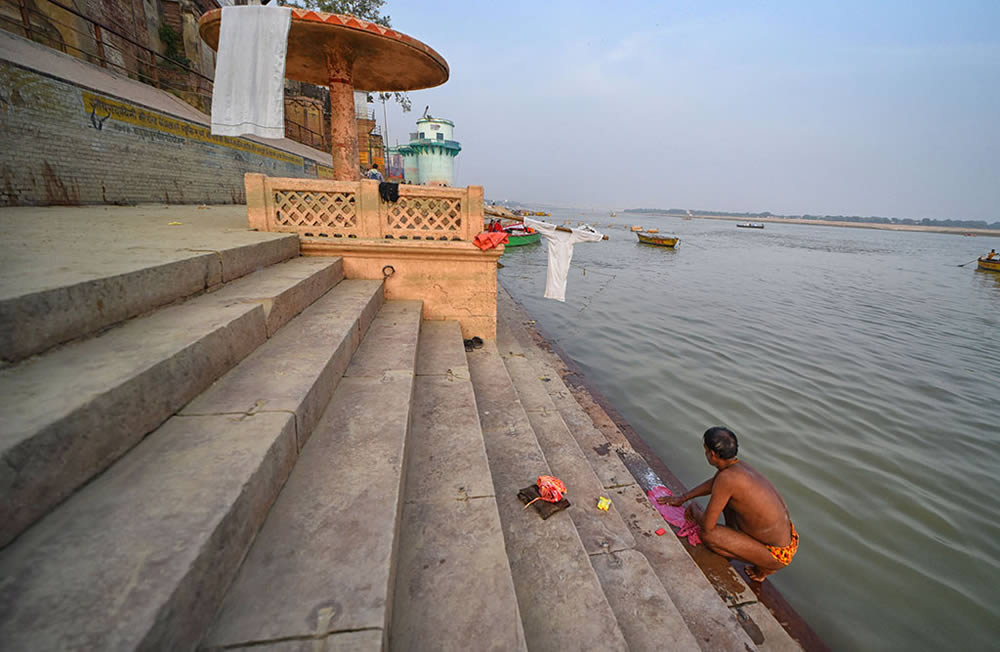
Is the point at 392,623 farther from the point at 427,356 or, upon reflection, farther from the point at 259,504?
the point at 427,356

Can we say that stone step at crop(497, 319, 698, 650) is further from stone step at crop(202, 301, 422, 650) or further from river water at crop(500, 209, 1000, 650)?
river water at crop(500, 209, 1000, 650)

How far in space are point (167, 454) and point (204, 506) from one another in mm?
469

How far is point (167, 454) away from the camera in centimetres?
172

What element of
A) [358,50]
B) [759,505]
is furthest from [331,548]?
[358,50]

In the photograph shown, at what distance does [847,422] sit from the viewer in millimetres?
6379

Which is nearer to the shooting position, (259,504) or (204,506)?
(204,506)

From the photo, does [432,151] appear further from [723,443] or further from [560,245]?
[723,443]

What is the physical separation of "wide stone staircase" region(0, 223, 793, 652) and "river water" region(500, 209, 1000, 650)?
1.94 meters

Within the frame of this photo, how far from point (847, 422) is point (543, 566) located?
694 centimetres

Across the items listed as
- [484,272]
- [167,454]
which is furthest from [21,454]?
[484,272]

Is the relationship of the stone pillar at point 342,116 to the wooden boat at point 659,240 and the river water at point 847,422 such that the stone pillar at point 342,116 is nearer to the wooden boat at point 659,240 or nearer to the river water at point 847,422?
the river water at point 847,422

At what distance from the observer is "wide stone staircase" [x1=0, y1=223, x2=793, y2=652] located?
1.22m

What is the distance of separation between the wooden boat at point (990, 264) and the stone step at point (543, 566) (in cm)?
4395

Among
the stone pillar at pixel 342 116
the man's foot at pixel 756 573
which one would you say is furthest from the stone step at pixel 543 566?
the stone pillar at pixel 342 116
